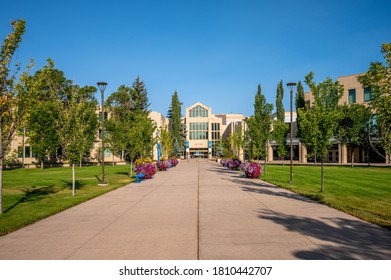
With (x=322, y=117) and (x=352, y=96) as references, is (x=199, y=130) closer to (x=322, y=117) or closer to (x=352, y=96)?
(x=352, y=96)

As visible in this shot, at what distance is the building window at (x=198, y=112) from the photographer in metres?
94.8

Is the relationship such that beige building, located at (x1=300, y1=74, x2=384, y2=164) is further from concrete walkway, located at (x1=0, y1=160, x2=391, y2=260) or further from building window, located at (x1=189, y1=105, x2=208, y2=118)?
building window, located at (x1=189, y1=105, x2=208, y2=118)

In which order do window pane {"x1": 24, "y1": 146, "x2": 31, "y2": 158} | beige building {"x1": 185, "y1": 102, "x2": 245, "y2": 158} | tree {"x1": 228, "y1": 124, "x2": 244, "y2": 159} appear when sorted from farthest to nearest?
1. beige building {"x1": 185, "y1": 102, "x2": 245, "y2": 158}
2. window pane {"x1": 24, "y1": 146, "x2": 31, "y2": 158}
3. tree {"x1": 228, "y1": 124, "x2": 244, "y2": 159}

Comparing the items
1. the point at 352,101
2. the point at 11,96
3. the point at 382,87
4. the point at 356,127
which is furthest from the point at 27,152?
the point at 352,101

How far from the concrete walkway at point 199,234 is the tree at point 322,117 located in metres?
4.37

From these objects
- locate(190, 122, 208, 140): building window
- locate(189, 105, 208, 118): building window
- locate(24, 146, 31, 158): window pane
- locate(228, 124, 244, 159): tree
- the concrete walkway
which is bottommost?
the concrete walkway

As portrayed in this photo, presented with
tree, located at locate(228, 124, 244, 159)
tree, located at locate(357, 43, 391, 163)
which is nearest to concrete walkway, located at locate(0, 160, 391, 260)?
tree, located at locate(357, 43, 391, 163)

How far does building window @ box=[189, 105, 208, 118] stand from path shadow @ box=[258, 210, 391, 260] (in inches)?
3364

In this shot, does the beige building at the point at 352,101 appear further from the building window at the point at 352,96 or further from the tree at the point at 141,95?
the tree at the point at 141,95

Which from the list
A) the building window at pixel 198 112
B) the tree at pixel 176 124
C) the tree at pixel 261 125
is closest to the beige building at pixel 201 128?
the building window at pixel 198 112

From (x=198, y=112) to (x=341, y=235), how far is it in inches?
3483

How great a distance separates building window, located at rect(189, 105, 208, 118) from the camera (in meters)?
94.8
